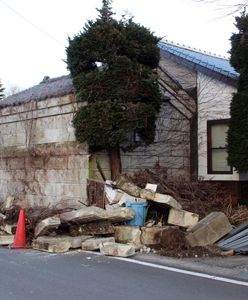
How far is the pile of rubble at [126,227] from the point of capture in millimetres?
10398

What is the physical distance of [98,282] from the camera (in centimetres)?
769

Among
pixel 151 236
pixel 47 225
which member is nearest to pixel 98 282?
pixel 151 236

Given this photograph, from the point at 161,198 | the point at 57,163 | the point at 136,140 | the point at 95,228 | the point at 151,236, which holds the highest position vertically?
the point at 136,140

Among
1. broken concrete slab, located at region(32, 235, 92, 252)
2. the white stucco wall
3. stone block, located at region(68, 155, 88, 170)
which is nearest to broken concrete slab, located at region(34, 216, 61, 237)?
broken concrete slab, located at region(32, 235, 92, 252)

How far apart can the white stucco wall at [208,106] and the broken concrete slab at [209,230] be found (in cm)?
394

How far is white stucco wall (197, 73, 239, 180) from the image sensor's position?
14727 mm

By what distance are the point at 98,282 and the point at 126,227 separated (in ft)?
11.8

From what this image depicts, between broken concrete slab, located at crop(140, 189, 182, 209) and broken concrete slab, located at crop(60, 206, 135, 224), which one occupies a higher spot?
broken concrete slab, located at crop(140, 189, 182, 209)

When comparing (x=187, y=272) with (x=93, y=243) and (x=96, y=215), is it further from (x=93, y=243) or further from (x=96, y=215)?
(x=96, y=215)

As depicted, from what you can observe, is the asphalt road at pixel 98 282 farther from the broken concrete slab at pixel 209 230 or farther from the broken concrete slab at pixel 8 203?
the broken concrete slab at pixel 8 203

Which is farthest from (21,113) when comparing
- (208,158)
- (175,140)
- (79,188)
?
(208,158)

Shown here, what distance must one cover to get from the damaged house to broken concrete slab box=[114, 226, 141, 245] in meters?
2.51

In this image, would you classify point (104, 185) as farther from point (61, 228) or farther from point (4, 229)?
point (4, 229)

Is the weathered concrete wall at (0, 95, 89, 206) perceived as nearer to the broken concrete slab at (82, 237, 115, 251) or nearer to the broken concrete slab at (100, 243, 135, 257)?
the broken concrete slab at (82, 237, 115, 251)
